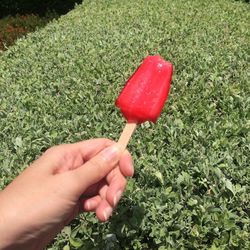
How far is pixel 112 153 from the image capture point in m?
3.08

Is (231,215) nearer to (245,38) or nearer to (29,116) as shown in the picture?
(29,116)

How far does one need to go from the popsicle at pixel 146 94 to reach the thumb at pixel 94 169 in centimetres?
30

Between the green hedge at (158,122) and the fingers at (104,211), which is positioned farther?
the green hedge at (158,122)

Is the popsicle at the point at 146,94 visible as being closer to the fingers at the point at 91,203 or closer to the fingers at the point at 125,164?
the fingers at the point at 125,164

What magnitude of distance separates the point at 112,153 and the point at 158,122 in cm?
194

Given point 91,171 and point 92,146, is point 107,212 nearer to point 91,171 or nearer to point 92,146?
point 91,171

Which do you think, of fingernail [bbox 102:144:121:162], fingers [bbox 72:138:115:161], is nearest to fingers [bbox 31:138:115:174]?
fingers [bbox 72:138:115:161]

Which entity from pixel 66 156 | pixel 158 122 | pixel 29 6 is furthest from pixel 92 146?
pixel 29 6

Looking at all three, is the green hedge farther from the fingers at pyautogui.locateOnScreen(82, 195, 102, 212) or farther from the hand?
the hand

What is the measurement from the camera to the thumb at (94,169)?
295 cm

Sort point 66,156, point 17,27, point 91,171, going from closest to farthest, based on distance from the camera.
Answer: point 91,171
point 66,156
point 17,27

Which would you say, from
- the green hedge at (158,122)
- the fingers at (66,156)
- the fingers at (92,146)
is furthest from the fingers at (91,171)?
the green hedge at (158,122)

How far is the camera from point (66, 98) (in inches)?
227

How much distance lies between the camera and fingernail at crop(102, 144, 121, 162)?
305 cm
